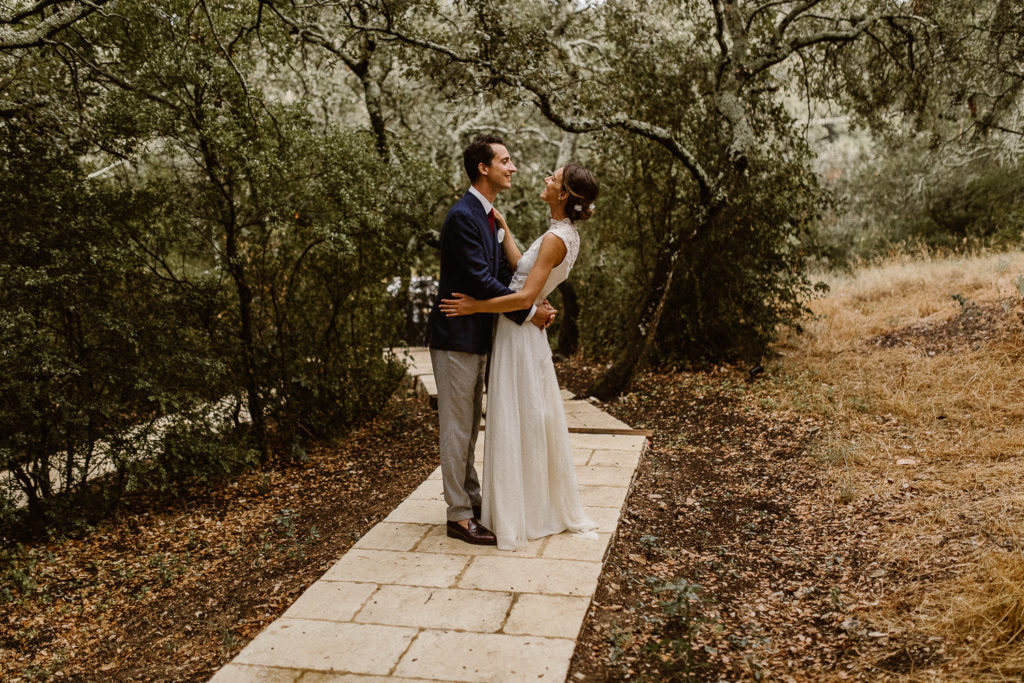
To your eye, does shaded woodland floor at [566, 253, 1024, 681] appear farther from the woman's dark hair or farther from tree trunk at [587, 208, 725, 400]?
the woman's dark hair

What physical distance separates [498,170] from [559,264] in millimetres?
544

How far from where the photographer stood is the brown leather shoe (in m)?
3.76

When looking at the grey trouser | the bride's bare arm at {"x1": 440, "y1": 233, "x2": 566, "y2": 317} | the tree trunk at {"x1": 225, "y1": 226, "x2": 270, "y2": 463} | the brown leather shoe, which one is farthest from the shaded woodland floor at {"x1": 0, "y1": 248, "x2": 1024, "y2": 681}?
the bride's bare arm at {"x1": 440, "y1": 233, "x2": 566, "y2": 317}

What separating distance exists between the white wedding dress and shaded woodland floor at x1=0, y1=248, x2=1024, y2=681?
0.52 m

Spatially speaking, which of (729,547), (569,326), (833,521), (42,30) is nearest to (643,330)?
(569,326)

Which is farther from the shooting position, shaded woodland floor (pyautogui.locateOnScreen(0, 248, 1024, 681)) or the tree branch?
the tree branch

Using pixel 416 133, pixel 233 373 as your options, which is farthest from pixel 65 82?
pixel 416 133

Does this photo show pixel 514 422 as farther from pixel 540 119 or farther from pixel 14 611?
pixel 540 119

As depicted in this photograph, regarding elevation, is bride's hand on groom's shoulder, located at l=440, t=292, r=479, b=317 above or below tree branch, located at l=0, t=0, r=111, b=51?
below

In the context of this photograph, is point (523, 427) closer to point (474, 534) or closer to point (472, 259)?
point (474, 534)

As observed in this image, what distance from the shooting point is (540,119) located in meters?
12.9

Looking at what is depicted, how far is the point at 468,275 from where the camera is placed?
137 inches

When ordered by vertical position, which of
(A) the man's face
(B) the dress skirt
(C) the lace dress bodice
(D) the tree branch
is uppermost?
(D) the tree branch

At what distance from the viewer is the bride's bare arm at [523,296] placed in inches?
138
